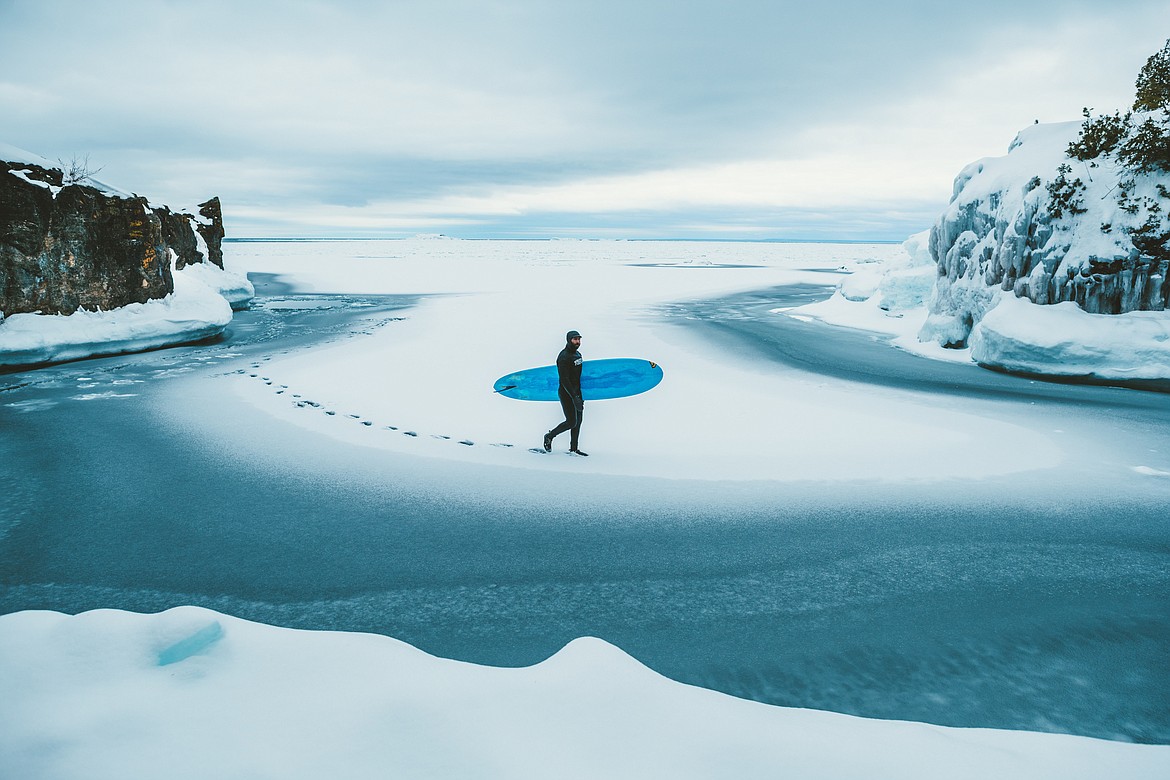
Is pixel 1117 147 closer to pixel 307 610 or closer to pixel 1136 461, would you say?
pixel 1136 461

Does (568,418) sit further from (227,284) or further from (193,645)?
(227,284)

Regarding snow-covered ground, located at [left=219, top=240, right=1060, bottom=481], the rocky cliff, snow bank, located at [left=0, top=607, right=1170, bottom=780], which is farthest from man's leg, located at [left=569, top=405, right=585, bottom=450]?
the rocky cliff

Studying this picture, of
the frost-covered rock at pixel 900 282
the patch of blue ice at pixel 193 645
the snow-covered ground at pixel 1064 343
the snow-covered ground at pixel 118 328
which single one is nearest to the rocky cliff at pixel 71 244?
the snow-covered ground at pixel 118 328

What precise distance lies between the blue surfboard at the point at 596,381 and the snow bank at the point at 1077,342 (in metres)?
9.87

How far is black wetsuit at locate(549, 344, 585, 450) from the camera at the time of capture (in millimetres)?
8227

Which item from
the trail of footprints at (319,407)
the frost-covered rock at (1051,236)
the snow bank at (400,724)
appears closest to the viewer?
the snow bank at (400,724)

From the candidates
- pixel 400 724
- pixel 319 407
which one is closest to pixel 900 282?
pixel 319 407

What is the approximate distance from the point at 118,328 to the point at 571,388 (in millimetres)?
15950

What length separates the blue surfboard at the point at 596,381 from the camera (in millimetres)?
11461

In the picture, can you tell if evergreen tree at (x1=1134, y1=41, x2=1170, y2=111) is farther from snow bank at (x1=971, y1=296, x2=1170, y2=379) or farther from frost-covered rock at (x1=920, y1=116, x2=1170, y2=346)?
snow bank at (x1=971, y1=296, x2=1170, y2=379)

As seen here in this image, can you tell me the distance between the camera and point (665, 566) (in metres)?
5.91

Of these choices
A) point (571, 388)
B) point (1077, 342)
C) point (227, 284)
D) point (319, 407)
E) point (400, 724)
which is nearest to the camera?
point (400, 724)

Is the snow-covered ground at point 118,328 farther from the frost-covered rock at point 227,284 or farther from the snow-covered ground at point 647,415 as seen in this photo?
the frost-covered rock at point 227,284

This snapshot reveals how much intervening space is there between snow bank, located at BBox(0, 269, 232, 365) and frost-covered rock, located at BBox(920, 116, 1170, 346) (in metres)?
23.3
